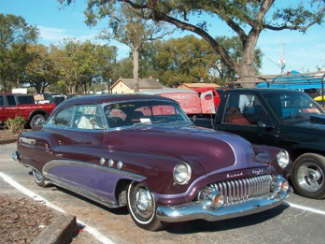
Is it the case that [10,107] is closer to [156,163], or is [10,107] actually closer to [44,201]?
[44,201]

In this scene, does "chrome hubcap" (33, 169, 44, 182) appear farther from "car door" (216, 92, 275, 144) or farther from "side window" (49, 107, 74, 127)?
"car door" (216, 92, 275, 144)

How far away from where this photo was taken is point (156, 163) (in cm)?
471

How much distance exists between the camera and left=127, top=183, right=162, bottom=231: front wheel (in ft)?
15.8

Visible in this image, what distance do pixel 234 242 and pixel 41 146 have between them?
148 inches

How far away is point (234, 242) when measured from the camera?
15.3 feet

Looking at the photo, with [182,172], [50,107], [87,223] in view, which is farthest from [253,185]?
[50,107]

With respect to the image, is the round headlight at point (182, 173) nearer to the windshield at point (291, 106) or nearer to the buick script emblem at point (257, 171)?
the buick script emblem at point (257, 171)

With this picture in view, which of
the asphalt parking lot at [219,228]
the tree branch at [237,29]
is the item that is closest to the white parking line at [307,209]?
the asphalt parking lot at [219,228]

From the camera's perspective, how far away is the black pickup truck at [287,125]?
6617 millimetres

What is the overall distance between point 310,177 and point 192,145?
2.72 m

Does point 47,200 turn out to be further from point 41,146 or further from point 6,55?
point 6,55

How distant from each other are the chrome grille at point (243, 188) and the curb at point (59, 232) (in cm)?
162

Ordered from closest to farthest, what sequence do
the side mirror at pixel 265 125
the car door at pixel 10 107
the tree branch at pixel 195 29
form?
the side mirror at pixel 265 125, the car door at pixel 10 107, the tree branch at pixel 195 29

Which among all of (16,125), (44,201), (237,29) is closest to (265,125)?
(44,201)
